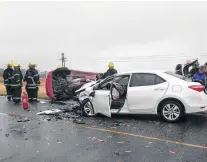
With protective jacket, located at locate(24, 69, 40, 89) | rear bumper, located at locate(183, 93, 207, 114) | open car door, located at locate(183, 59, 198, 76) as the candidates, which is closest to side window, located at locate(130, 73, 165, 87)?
rear bumper, located at locate(183, 93, 207, 114)

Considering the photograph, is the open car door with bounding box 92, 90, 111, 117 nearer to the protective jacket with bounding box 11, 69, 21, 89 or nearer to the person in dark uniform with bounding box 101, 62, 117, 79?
the person in dark uniform with bounding box 101, 62, 117, 79

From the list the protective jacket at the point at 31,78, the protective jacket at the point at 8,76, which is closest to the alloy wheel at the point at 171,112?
the protective jacket at the point at 31,78

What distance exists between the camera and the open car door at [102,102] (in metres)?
8.66

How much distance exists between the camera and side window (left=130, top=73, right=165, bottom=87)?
8.20m

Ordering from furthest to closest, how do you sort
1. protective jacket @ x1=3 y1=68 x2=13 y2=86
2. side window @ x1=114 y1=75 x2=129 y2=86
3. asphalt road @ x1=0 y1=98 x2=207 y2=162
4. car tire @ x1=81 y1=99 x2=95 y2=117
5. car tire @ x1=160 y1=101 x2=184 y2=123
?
protective jacket @ x1=3 y1=68 x2=13 y2=86 < car tire @ x1=81 y1=99 x2=95 y2=117 < side window @ x1=114 y1=75 x2=129 y2=86 < car tire @ x1=160 y1=101 x2=184 y2=123 < asphalt road @ x1=0 y1=98 x2=207 y2=162

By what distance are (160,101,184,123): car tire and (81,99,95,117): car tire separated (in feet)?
8.12

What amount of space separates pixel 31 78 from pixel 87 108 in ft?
17.1

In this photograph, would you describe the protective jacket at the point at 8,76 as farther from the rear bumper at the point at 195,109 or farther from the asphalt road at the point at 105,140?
the rear bumper at the point at 195,109

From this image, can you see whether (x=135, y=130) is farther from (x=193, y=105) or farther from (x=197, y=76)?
(x=197, y=76)

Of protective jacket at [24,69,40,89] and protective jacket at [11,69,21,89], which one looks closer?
protective jacket at [11,69,21,89]

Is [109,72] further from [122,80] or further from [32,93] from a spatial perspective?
[32,93]

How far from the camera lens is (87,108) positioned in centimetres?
938

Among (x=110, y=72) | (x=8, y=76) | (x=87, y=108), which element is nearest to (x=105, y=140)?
(x=87, y=108)

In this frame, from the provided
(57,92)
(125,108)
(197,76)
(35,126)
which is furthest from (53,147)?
(57,92)
